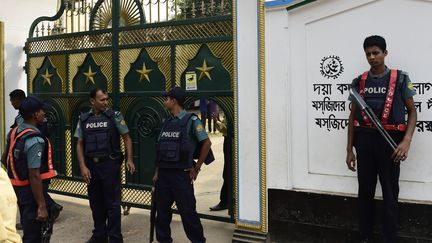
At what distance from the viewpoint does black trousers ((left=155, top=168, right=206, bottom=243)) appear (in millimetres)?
3695

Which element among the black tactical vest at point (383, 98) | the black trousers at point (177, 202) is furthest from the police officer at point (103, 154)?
the black tactical vest at point (383, 98)

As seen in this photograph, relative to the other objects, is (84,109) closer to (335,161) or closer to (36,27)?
(36,27)

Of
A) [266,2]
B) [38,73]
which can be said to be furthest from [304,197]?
[38,73]

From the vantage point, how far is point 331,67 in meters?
3.63

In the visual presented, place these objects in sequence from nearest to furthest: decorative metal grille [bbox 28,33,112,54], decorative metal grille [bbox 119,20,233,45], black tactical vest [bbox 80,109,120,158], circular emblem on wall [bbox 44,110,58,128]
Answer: black tactical vest [bbox 80,109,120,158], decorative metal grille [bbox 119,20,233,45], decorative metal grille [bbox 28,33,112,54], circular emblem on wall [bbox 44,110,58,128]

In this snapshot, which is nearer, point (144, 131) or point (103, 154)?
point (103, 154)

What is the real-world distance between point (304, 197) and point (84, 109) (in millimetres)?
3115

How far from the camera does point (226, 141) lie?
447 centimetres

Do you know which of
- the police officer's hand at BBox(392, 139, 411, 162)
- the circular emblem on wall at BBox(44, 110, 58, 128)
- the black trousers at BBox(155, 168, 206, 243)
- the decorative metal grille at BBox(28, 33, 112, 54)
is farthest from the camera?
the circular emblem on wall at BBox(44, 110, 58, 128)

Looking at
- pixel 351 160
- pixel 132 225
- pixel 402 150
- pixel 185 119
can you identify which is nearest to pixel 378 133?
pixel 402 150

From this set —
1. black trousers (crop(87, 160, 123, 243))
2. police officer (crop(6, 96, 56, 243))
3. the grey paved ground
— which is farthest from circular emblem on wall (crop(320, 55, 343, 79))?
police officer (crop(6, 96, 56, 243))

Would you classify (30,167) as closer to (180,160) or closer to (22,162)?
(22,162)

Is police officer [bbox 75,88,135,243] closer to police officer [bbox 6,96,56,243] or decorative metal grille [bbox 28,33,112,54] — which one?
police officer [bbox 6,96,56,243]

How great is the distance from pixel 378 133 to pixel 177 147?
1597 millimetres
